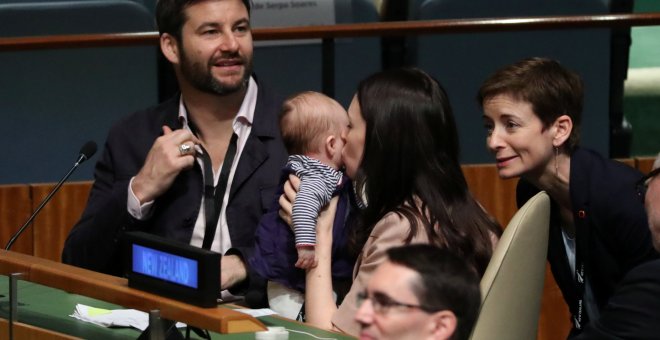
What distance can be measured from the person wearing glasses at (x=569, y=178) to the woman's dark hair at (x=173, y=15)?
3.04ft

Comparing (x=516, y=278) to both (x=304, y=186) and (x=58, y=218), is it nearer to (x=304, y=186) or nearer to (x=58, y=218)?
(x=304, y=186)

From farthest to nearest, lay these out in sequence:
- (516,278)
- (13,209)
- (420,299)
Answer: (13,209)
(516,278)
(420,299)

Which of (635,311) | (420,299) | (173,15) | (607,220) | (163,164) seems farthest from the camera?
(173,15)

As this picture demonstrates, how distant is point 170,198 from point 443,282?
1.57 meters

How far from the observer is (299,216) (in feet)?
10.7

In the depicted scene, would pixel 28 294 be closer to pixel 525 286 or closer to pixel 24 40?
pixel 525 286

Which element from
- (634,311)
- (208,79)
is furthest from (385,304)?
(208,79)

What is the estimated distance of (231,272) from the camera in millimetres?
3494

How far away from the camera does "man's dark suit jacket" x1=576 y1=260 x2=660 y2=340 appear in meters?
2.36

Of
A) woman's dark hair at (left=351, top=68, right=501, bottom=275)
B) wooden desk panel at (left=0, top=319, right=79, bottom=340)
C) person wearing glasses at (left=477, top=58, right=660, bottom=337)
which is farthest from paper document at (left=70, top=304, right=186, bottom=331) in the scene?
person wearing glasses at (left=477, top=58, right=660, bottom=337)

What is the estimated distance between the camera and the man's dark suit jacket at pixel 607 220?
123 inches

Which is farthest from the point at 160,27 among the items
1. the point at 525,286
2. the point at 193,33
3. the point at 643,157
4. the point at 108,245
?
the point at 643,157

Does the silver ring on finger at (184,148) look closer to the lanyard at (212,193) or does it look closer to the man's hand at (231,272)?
the lanyard at (212,193)

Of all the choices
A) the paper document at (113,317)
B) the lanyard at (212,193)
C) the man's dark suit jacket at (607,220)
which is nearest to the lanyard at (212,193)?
the lanyard at (212,193)
